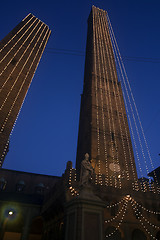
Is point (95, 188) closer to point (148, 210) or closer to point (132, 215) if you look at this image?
point (132, 215)

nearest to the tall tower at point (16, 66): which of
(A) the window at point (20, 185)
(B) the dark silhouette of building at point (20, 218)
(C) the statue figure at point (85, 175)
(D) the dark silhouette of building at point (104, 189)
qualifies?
(B) the dark silhouette of building at point (20, 218)

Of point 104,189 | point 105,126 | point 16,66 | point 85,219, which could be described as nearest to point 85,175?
point 85,219

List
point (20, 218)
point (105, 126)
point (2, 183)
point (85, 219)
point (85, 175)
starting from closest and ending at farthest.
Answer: point (85, 219), point (85, 175), point (20, 218), point (105, 126), point (2, 183)

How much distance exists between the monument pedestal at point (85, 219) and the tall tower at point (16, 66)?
15663 millimetres

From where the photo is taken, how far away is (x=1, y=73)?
81.3 feet

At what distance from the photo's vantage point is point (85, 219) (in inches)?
254

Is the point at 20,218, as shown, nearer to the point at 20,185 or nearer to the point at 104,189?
the point at 104,189

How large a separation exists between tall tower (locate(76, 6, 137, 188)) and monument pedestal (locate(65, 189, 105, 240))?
9027mm

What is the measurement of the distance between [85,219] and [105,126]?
19116mm

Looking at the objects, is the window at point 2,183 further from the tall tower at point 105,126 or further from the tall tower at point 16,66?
the tall tower at point 105,126

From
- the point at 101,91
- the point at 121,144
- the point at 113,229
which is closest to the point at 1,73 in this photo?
the point at 101,91

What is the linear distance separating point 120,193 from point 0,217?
1279 cm

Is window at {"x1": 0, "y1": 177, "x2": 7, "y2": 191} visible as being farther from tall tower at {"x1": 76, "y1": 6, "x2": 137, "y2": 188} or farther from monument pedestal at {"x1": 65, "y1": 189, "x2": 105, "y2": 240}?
monument pedestal at {"x1": 65, "y1": 189, "x2": 105, "y2": 240}

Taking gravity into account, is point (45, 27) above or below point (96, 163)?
above
